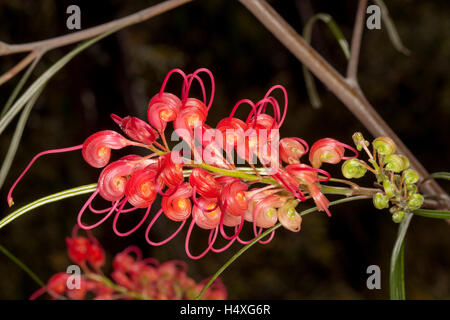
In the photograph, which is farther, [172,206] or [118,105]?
[118,105]

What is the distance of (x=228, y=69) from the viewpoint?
180cm

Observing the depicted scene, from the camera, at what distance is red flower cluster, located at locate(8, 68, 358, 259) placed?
220 millimetres

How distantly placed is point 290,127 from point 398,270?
4.57ft

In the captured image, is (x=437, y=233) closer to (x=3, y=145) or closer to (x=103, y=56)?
(x=103, y=56)

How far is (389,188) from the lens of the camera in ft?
0.77

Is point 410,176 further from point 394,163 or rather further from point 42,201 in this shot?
point 42,201

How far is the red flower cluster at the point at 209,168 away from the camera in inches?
8.7

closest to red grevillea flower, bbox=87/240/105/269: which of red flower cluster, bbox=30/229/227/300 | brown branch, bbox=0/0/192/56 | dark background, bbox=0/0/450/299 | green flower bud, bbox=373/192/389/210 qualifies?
red flower cluster, bbox=30/229/227/300

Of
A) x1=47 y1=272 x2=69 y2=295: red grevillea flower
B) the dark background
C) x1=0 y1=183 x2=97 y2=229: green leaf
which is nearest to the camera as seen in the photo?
x1=0 y1=183 x2=97 y2=229: green leaf

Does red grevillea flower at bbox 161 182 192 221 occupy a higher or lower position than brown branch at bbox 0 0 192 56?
lower

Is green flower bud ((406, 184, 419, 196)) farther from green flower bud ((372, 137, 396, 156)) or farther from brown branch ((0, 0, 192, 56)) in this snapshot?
brown branch ((0, 0, 192, 56))

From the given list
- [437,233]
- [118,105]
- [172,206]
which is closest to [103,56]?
[118,105]

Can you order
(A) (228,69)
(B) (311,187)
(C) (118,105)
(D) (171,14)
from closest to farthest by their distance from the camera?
(B) (311,187) → (C) (118,105) → (D) (171,14) → (A) (228,69)

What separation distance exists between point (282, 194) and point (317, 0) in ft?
4.87
